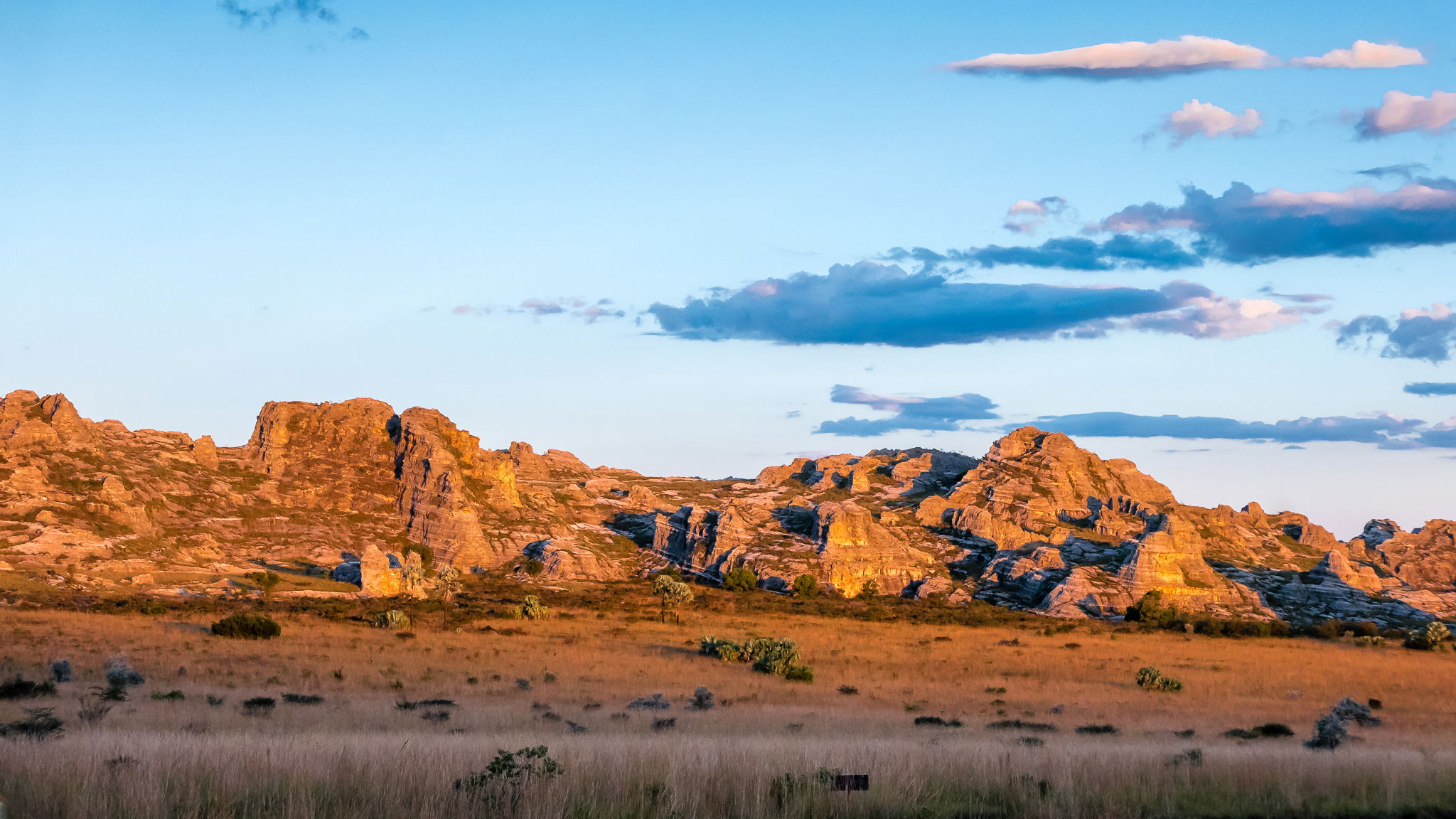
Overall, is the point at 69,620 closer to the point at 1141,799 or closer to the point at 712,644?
the point at 712,644

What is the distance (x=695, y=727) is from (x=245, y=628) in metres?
30.5

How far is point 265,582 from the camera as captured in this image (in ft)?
260

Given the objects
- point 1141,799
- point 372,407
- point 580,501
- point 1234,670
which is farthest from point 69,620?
point 580,501

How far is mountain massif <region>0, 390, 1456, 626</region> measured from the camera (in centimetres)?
9300

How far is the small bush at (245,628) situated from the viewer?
1871 inches

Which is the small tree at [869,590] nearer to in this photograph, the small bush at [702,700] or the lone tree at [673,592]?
the lone tree at [673,592]

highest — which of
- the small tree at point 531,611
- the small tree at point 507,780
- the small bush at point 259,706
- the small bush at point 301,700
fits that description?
the small tree at point 507,780

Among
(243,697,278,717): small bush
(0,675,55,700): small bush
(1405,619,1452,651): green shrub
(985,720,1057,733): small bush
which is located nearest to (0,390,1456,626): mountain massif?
(1405,619,1452,651): green shrub

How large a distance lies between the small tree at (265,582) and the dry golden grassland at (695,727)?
22153mm

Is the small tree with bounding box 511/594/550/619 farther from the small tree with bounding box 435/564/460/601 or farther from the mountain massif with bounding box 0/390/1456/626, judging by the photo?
the mountain massif with bounding box 0/390/1456/626

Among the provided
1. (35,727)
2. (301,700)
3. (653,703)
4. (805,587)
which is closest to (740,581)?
(805,587)

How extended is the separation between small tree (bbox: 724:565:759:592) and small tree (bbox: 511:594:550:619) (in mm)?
39492

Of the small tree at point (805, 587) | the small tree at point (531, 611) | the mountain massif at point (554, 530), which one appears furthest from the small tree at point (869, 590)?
the small tree at point (531, 611)

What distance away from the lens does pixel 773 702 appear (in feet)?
115
